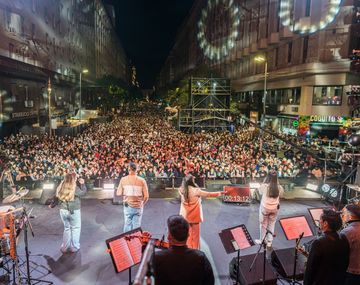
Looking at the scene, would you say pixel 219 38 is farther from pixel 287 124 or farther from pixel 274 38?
pixel 287 124

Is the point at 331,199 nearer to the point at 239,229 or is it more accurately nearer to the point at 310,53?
the point at 239,229

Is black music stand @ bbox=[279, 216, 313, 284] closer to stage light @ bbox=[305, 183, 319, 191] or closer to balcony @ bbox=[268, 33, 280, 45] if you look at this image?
stage light @ bbox=[305, 183, 319, 191]

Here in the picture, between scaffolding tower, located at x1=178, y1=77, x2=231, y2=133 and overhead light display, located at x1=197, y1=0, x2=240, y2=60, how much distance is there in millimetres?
15746

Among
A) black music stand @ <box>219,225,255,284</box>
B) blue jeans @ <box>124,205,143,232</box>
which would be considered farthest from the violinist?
blue jeans @ <box>124,205,143,232</box>

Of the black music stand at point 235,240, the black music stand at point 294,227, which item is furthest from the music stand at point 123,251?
the black music stand at point 294,227

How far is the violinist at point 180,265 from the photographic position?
9.02 feet

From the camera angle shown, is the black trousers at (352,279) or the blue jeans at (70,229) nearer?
the black trousers at (352,279)

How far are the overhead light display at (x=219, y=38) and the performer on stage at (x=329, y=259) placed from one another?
1769 inches

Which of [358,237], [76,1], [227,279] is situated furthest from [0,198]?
[76,1]

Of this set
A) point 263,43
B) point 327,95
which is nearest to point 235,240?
point 327,95

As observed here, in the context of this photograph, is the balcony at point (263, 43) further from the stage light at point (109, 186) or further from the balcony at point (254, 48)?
the stage light at point (109, 186)

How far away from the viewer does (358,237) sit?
4012 mm

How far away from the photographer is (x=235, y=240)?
5.37m

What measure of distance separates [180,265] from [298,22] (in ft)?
96.6
